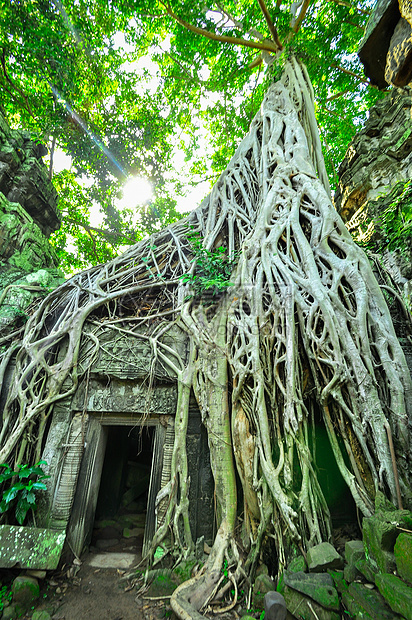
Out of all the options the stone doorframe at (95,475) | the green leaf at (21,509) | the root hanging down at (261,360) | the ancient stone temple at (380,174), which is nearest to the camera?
the root hanging down at (261,360)

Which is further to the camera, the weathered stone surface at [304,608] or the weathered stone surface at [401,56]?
the weathered stone surface at [304,608]

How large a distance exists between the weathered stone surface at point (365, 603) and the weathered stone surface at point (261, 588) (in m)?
0.66

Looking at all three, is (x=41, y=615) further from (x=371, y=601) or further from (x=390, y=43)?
(x=390, y=43)

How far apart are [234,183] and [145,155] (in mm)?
4845

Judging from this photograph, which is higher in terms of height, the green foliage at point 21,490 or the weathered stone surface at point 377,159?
the weathered stone surface at point 377,159

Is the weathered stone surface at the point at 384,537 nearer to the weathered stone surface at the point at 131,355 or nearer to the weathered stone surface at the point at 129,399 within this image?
the weathered stone surface at the point at 129,399

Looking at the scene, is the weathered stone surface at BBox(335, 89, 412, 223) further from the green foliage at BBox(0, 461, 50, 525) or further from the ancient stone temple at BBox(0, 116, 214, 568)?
the green foliage at BBox(0, 461, 50, 525)

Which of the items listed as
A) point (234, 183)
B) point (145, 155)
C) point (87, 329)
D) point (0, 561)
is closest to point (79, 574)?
point (0, 561)

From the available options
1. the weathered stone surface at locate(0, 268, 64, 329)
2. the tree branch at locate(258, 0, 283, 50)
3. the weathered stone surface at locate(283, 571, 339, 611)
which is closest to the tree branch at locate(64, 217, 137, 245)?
the weathered stone surface at locate(0, 268, 64, 329)

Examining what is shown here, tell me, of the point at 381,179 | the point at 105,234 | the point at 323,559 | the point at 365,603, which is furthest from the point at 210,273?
the point at 105,234

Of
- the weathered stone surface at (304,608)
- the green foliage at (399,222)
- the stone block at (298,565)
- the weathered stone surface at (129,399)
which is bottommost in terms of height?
the weathered stone surface at (304,608)

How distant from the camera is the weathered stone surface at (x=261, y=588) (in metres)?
2.13

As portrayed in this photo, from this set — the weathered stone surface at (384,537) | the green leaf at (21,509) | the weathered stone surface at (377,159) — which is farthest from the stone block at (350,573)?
the weathered stone surface at (377,159)

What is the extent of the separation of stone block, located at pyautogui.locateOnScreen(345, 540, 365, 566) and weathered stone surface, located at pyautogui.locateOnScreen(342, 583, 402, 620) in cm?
15
